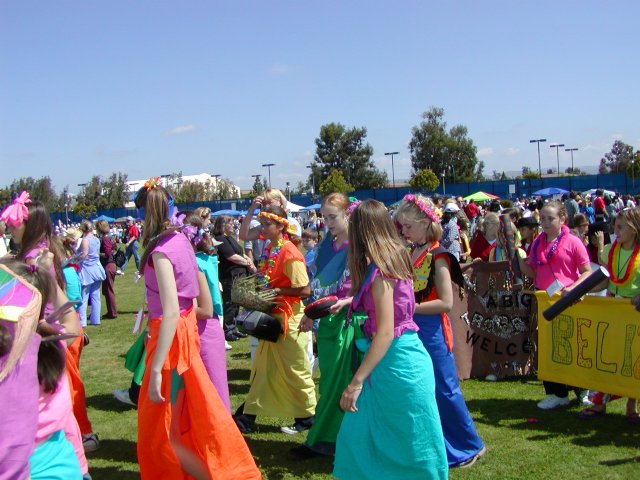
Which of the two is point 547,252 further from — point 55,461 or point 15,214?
point 55,461

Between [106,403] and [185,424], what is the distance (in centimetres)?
372

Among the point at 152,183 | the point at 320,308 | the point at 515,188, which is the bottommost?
the point at 320,308

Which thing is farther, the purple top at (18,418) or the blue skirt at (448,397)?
the blue skirt at (448,397)

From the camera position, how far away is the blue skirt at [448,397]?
490 cm

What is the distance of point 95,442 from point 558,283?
4.10 m

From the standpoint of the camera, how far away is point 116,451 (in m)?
5.79

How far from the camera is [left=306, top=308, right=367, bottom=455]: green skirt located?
5113 millimetres

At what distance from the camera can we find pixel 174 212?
4137 millimetres

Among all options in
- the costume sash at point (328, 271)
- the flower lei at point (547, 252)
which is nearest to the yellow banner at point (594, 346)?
the flower lei at point (547, 252)

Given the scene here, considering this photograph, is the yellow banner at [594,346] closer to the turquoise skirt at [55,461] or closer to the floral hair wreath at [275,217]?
the floral hair wreath at [275,217]

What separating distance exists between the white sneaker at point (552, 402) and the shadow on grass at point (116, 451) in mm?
3614

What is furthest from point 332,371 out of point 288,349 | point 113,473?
point 113,473

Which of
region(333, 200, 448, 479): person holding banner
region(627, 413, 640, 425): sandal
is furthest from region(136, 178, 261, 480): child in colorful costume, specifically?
region(627, 413, 640, 425): sandal

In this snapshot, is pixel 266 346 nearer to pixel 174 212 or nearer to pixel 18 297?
pixel 174 212
